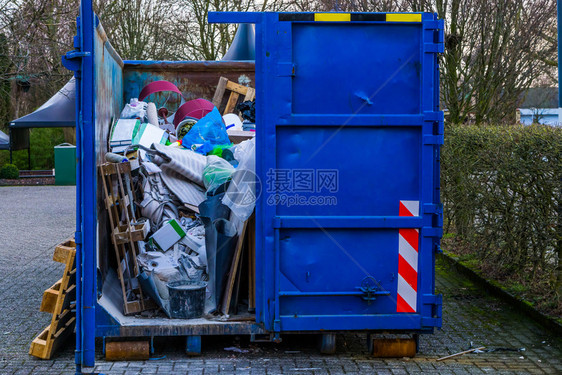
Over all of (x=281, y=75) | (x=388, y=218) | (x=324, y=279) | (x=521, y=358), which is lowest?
(x=521, y=358)

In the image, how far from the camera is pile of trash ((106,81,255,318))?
5363mm

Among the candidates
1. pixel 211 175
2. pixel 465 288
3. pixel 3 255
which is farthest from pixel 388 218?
pixel 3 255

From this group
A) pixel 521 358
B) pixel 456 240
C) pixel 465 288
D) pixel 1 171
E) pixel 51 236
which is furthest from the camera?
pixel 1 171

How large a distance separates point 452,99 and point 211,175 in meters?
7.50

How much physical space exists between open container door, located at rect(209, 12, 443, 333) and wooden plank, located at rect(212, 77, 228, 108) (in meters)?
3.32

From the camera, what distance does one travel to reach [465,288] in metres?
7.94

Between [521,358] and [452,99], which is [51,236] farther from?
[521,358]

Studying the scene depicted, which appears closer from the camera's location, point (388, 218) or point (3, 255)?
point (388, 218)

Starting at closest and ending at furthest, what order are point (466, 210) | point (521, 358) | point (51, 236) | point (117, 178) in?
point (521, 358) → point (117, 178) → point (466, 210) → point (51, 236)

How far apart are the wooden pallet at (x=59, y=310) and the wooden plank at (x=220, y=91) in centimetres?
299

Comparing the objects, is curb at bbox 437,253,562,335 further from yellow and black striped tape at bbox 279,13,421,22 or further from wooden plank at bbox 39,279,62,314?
wooden plank at bbox 39,279,62,314

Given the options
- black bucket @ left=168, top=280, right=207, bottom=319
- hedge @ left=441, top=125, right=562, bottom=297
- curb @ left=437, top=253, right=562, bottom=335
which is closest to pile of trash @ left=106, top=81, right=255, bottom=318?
black bucket @ left=168, top=280, right=207, bottom=319

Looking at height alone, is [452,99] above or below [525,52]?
below

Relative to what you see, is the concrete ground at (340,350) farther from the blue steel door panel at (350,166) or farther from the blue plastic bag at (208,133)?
the blue plastic bag at (208,133)
